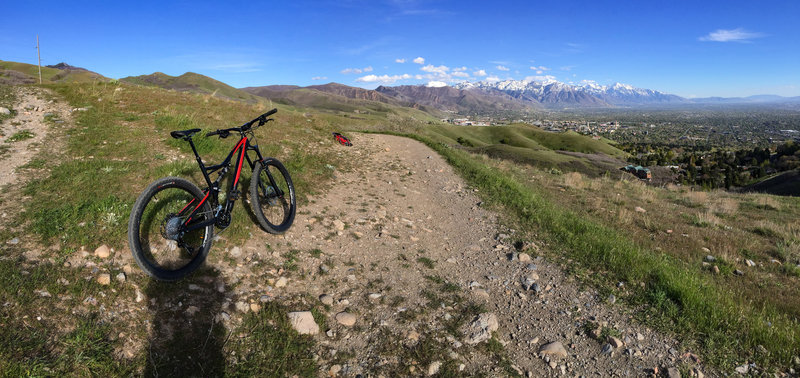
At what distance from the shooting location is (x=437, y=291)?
552 cm

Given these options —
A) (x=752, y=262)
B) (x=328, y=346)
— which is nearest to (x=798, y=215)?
(x=752, y=262)

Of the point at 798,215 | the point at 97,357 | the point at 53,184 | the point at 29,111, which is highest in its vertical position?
the point at 29,111

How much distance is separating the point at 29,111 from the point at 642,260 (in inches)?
811

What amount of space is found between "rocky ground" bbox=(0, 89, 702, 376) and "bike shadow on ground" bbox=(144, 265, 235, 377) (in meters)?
0.02

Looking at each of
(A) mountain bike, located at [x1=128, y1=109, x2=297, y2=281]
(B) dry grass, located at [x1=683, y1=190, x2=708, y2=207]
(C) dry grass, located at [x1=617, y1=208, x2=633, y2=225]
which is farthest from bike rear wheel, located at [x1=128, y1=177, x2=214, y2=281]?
(B) dry grass, located at [x1=683, y1=190, x2=708, y2=207]

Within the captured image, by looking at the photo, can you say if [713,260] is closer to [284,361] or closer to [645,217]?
[645,217]

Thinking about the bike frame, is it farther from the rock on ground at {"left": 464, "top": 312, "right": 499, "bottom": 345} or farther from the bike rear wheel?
the rock on ground at {"left": 464, "top": 312, "right": 499, "bottom": 345}

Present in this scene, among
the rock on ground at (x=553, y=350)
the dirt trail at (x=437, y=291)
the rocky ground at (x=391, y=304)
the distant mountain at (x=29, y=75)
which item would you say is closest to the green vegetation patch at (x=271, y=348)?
the rocky ground at (x=391, y=304)

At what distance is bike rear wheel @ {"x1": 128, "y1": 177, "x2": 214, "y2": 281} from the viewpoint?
4837 millimetres

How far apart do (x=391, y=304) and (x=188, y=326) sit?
2.60 metres

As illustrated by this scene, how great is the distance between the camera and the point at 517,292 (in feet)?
18.3

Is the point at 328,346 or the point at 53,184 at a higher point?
the point at 53,184

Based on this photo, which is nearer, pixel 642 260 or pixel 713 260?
pixel 642 260

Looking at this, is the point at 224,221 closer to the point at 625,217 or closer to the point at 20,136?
the point at 20,136
